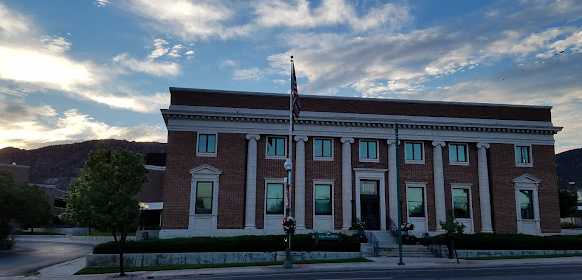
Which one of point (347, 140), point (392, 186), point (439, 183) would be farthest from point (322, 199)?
point (439, 183)

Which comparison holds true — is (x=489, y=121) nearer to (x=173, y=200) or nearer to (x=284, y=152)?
(x=284, y=152)

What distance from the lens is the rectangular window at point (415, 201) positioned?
124ft

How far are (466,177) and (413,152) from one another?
4660 mm

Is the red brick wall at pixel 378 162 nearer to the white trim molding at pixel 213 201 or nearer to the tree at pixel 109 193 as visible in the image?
the white trim molding at pixel 213 201

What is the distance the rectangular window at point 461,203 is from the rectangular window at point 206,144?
1902cm

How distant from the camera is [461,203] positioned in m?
38.5

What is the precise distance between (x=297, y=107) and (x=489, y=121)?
1981 cm

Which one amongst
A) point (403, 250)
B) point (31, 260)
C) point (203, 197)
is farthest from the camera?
point (203, 197)

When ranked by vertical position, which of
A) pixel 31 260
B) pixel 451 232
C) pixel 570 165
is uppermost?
pixel 570 165

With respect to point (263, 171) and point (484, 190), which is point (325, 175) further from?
point (484, 190)

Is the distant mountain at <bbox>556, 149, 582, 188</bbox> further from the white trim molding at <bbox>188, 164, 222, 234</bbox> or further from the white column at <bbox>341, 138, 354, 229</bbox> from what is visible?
the white trim molding at <bbox>188, 164, 222, 234</bbox>

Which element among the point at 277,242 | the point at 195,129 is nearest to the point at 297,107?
the point at 277,242

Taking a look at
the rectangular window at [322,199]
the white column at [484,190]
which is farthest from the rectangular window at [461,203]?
the rectangular window at [322,199]

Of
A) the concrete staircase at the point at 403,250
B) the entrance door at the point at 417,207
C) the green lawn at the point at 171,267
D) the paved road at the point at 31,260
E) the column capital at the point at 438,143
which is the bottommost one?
the paved road at the point at 31,260
